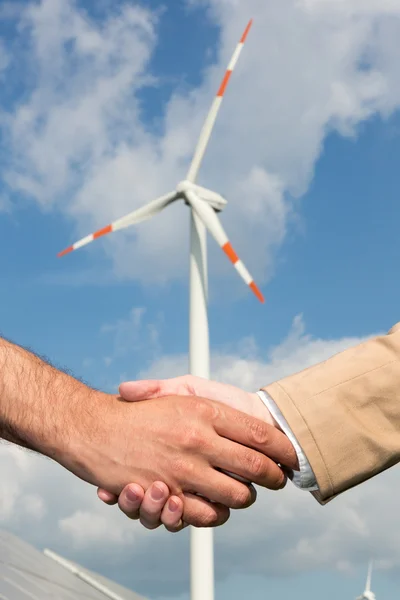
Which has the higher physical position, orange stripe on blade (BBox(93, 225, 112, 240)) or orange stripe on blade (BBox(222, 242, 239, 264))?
orange stripe on blade (BBox(93, 225, 112, 240))

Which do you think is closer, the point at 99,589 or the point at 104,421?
the point at 104,421

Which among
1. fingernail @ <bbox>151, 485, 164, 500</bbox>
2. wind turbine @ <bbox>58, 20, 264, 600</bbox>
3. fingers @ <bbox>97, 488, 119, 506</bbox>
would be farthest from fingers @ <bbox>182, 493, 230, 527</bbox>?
wind turbine @ <bbox>58, 20, 264, 600</bbox>

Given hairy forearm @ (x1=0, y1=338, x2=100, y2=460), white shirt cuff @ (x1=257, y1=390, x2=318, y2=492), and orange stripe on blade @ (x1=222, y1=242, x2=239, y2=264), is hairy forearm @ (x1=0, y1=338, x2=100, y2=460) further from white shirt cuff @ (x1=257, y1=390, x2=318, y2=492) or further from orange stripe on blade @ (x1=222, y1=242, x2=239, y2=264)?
orange stripe on blade @ (x1=222, y1=242, x2=239, y2=264)

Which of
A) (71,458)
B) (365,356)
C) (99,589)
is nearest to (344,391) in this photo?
(365,356)

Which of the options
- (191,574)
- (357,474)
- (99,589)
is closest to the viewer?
(357,474)

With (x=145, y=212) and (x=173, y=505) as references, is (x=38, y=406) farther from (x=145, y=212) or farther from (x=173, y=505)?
(x=145, y=212)

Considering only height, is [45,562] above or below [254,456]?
above

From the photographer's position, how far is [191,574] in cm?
2380

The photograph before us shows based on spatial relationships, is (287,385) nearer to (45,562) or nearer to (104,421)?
(104,421)

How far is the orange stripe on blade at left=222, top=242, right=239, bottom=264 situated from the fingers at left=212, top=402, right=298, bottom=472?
20.0 meters

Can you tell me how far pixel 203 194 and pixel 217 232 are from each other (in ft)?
8.05

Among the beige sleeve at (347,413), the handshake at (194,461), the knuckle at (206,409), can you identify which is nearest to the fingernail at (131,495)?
the handshake at (194,461)

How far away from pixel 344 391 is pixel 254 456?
0.80m

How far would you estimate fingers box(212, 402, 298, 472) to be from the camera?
6234 millimetres
